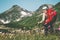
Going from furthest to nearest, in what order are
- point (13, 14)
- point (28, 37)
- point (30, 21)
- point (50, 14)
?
point (13, 14)
point (30, 21)
point (50, 14)
point (28, 37)

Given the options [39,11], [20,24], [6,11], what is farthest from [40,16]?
[6,11]

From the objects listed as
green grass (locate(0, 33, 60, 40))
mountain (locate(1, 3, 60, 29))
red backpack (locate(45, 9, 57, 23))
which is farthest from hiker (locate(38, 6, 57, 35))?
green grass (locate(0, 33, 60, 40))

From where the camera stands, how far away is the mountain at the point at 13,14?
39.4 feet

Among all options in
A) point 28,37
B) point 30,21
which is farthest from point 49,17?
point 28,37

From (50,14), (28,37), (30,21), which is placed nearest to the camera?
(28,37)

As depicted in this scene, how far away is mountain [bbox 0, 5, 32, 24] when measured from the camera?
12.0 meters

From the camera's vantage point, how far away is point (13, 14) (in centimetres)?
1230

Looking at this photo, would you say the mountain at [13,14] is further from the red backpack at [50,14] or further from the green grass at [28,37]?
the green grass at [28,37]

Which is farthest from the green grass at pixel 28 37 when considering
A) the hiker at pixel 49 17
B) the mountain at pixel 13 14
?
the mountain at pixel 13 14

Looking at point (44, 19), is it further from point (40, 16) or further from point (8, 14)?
point (8, 14)

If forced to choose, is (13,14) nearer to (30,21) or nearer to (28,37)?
(30,21)

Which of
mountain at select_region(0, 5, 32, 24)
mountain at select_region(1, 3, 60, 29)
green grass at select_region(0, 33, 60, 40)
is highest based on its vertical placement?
mountain at select_region(0, 5, 32, 24)

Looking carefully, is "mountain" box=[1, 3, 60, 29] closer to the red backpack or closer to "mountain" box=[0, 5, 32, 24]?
"mountain" box=[0, 5, 32, 24]

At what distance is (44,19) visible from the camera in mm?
11617
